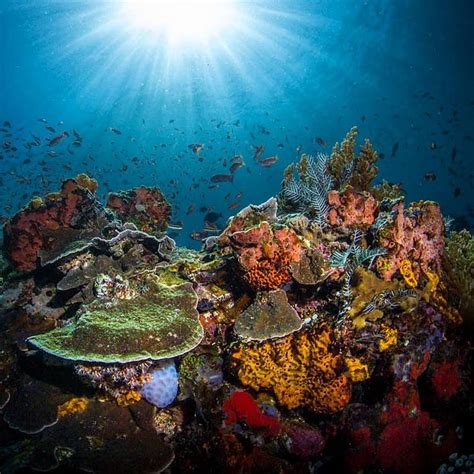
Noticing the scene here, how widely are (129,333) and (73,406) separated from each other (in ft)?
A: 4.14

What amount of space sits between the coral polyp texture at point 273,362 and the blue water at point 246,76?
63.0 feet

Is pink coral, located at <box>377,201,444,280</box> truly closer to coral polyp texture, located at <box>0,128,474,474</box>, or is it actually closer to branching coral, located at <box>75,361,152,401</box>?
coral polyp texture, located at <box>0,128,474,474</box>

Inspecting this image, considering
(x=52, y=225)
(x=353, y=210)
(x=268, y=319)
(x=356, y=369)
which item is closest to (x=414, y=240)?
(x=353, y=210)

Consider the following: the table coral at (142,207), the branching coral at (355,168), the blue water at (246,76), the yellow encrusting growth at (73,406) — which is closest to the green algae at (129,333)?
the yellow encrusting growth at (73,406)

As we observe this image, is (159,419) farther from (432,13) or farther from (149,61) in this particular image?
(149,61)

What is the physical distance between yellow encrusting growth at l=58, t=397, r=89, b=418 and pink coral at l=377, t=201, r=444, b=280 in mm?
3441

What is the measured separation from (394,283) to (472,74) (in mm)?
54816

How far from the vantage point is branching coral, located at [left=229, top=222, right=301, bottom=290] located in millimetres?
3550

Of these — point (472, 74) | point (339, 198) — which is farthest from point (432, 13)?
point (339, 198)

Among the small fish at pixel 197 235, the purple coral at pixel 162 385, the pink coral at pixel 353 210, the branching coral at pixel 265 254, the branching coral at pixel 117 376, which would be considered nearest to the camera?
the branching coral at pixel 117 376

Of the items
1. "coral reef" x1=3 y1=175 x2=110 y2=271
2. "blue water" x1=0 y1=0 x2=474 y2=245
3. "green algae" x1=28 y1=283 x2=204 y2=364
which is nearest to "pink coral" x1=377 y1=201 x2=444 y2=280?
"green algae" x1=28 y1=283 x2=204 y2=364

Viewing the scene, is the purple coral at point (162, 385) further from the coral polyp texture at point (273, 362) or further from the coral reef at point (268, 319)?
the coral reef at point (268, 319)

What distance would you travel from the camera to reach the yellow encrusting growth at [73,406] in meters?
3.47

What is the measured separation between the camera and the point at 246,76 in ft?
198
